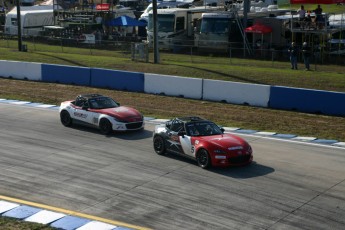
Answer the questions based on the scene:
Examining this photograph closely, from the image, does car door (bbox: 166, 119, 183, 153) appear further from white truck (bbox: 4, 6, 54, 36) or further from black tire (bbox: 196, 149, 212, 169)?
white truck (bbox: 4, 6, 54, 36)

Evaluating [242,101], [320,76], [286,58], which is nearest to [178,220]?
[242,101]

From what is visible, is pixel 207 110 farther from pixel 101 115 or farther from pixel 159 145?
pixel 159 145

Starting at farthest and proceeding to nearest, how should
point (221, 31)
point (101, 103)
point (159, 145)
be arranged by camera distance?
point (221, 31) → point (101, 103) → point (159, 145)

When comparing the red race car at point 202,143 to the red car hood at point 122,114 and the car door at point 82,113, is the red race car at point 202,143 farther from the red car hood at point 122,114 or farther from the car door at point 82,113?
the car door at point 82,113

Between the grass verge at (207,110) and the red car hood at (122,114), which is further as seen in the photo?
the grass verge at (207,110)

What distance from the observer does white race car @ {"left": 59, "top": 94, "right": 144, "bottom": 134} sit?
20.0 m

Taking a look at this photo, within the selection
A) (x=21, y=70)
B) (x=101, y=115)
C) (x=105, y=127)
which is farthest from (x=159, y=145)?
(x=21, y=70)

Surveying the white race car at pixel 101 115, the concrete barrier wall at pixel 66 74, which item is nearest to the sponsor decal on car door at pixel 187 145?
the white race car at pixel 101 115

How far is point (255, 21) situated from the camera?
1575 inches

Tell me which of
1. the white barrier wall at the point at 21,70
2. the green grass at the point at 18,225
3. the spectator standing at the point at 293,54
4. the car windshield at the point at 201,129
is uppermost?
the spectator standing at the point at 293,54

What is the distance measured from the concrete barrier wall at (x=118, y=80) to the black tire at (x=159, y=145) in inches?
449

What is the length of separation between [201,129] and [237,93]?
9.26m

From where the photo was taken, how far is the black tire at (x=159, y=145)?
1758cm

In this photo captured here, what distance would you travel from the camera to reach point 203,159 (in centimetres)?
1617
